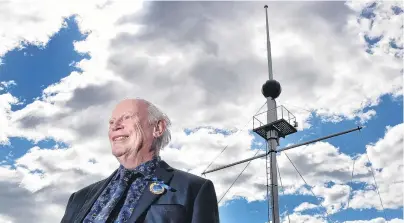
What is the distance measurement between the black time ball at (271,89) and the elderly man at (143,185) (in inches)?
1210

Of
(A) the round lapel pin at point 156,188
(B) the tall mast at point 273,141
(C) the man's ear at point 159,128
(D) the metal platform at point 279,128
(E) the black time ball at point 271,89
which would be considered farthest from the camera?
(E) the black time ball at point 271,89

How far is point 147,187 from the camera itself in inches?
159

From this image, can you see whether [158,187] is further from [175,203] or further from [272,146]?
[272,146]

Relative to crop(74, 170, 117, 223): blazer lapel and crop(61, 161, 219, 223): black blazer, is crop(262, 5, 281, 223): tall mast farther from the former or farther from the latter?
crop(61, 161, 219, 223): black blazer

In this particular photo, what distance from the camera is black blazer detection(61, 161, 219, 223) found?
12.6 ft

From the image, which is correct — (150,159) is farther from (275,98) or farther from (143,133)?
(275,98)

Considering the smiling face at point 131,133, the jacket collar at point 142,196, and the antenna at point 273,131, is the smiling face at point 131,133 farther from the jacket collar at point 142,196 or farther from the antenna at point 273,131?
the antenna at point 273,131

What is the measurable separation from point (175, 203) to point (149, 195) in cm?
21

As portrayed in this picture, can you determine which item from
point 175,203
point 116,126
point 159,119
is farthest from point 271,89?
point 175,203

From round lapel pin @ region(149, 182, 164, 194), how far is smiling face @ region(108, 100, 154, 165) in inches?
10.4

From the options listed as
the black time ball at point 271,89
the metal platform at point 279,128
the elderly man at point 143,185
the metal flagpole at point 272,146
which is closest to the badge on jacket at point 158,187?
the elderly man at point 143,185

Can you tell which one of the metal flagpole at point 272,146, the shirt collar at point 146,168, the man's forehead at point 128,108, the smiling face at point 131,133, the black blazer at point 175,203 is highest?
the metal flagpole at point 272,146

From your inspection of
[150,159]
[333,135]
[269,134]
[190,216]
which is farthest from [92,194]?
[333,135]

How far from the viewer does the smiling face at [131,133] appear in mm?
4121
